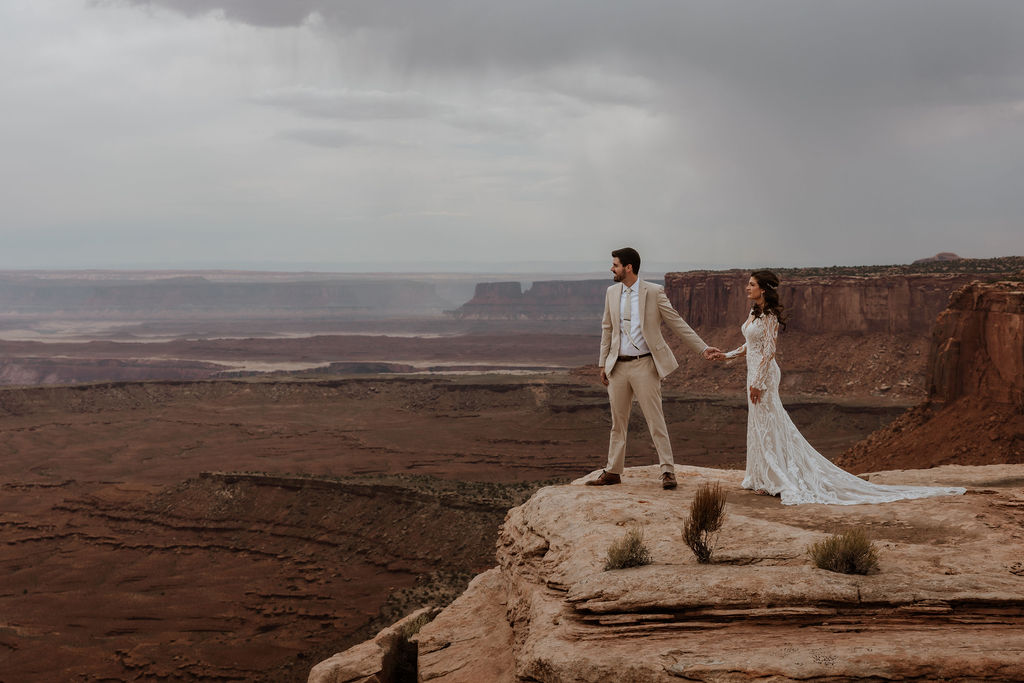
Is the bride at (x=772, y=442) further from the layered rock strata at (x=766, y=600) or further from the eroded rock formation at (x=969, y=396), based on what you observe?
the eroded rock formation at (x=969, y=396)

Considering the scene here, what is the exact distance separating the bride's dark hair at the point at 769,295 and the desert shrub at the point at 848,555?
2.85 meters

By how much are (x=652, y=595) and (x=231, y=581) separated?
21.5 metres

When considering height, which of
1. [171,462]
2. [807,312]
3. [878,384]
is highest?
[807,312]

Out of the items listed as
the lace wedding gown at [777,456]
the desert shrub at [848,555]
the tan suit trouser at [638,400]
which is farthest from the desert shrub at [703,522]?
the tan suit trouser at [638,400]

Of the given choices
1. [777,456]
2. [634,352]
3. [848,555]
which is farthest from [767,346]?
[848,555]

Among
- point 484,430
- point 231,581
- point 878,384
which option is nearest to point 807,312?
point 878,384

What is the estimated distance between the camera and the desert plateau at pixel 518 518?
566 centimetres

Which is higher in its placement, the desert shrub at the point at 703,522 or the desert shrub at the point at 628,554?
the desert shrub at the point at 703,522

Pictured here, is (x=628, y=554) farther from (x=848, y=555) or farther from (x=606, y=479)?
(x=606, y=479)

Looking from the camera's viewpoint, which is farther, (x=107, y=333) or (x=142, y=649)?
(x=107, y=333)

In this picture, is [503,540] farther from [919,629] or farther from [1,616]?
[1,616]

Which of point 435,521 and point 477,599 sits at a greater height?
point 477,599

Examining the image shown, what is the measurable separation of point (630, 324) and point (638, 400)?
703 millimetres

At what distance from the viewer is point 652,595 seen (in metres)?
5.91
